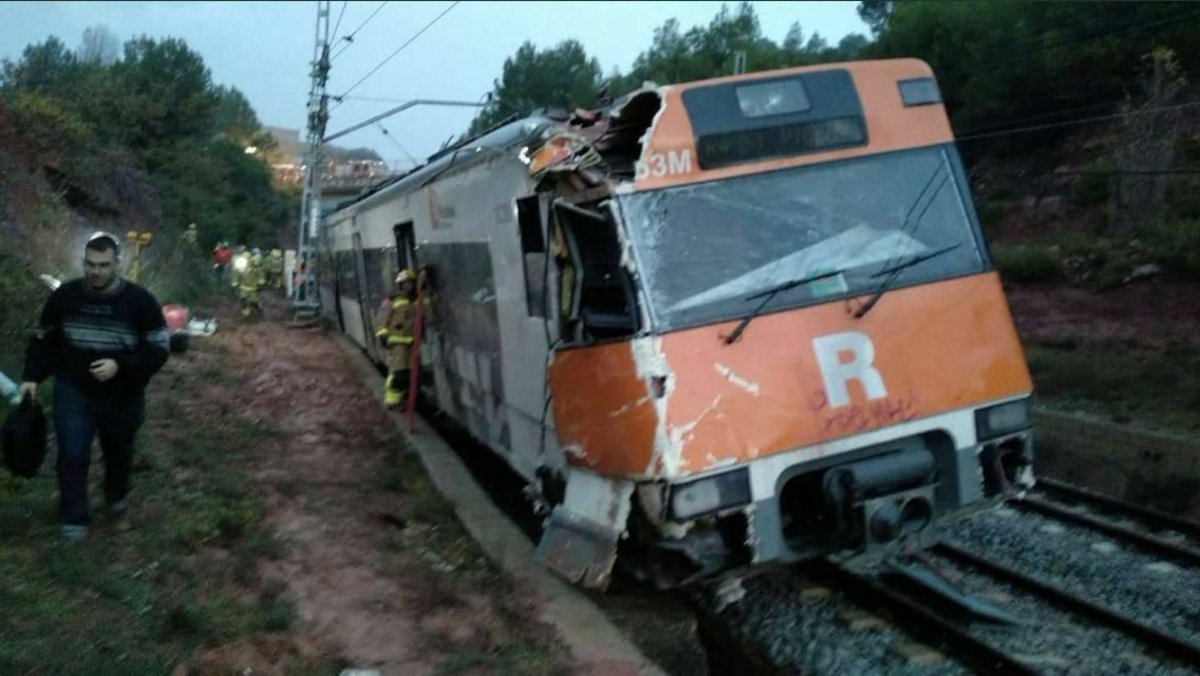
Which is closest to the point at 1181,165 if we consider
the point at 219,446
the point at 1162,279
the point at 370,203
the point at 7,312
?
the point at 1162,279

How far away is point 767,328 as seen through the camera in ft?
19.9

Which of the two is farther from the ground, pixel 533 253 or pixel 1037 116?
pixel 1037 116

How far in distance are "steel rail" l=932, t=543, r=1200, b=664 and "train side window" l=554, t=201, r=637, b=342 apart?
326 cm

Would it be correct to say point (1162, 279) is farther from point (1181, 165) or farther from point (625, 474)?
point (625, 474)

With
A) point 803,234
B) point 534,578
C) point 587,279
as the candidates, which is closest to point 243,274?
point 534,578

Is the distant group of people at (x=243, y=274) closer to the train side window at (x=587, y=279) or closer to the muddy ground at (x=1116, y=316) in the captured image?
the muddy ground at (x=1116, y=316)

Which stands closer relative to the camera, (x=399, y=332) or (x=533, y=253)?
(x=533, y=253)

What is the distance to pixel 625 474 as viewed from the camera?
598cm

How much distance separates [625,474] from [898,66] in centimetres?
283

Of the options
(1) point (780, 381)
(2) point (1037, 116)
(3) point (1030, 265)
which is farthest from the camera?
(2) point (1037, 116)

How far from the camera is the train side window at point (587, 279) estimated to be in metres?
6.33

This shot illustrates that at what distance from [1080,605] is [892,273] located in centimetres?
240

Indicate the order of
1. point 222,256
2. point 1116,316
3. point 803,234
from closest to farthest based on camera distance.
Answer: point 803,234
point 1116,316
point 222,256

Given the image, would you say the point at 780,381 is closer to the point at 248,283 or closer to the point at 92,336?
the point at 92,336
